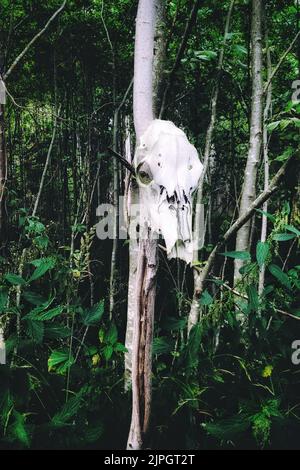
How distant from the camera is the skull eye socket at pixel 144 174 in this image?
0.92 m

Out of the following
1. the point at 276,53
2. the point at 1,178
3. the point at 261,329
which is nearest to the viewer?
the point at 261,329

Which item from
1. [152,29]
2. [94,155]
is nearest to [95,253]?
[94,155]

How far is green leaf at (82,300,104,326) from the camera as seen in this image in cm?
146

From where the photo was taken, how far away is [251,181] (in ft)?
7.75

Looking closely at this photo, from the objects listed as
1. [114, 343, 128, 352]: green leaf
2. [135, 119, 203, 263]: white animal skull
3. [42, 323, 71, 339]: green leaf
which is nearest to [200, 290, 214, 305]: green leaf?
[114, 343, 128, 352]: green leaf

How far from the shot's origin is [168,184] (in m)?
0.90

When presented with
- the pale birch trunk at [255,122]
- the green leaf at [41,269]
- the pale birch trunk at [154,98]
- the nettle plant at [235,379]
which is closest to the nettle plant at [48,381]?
the green leaf at [41,269]

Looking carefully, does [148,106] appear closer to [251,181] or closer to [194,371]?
[194,371]

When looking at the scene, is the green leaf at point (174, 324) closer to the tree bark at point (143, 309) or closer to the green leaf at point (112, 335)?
the green leaf at point (112, 335)

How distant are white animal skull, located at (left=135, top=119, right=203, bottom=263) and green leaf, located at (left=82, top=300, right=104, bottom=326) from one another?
0.65 meters

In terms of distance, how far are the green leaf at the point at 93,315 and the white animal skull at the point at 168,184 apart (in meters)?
0.65

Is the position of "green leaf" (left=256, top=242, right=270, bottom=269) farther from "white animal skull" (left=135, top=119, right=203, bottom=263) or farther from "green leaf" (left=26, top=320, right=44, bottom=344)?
"green leaf" (left=26, top=320, right=44, bottom=344)

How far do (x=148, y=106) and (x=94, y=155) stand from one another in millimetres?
3812

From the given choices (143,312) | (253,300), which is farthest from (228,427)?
(143,312)
